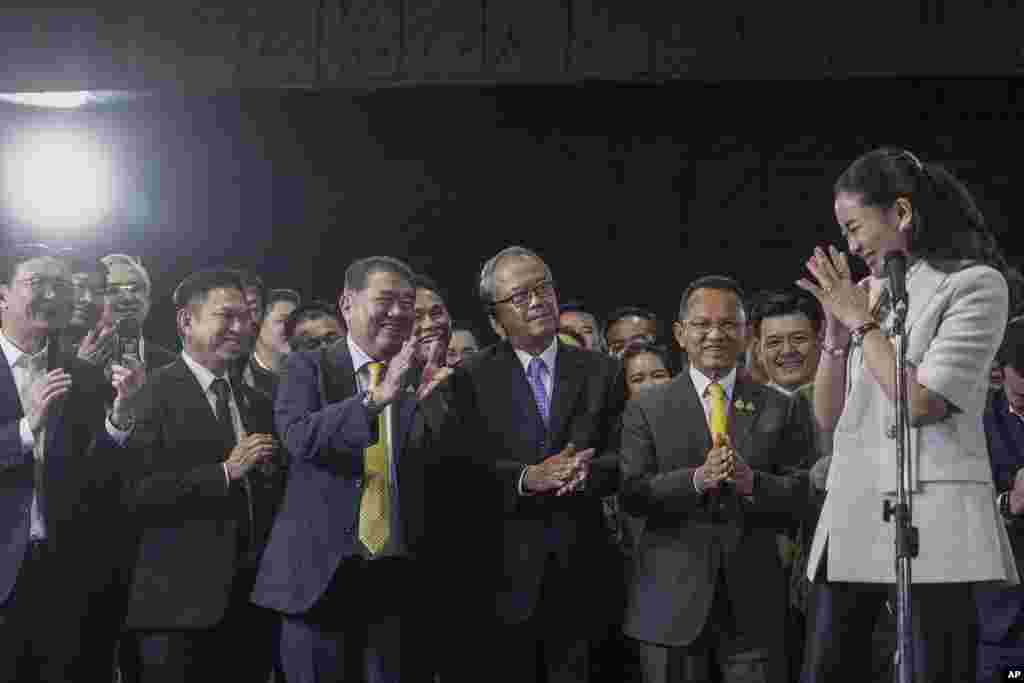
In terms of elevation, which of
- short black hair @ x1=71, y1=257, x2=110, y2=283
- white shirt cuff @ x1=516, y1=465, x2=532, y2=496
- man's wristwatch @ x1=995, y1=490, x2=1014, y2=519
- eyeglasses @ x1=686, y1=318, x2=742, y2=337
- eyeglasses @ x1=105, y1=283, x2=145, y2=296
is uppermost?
short black hair @ x1=71, y1=257, x2=110, y2=283

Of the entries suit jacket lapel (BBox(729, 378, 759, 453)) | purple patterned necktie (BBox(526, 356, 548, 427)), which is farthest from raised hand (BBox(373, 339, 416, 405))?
suit jacket lapel (BBox(729, 378, 759, 453))

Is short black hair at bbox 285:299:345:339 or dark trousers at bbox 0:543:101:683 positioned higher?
short black hair at bbox 285:299:345:339

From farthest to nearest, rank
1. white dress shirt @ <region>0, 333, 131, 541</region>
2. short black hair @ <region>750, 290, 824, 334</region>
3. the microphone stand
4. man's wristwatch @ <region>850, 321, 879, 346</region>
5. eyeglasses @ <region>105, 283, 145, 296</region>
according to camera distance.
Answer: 1. eyeglasses @ <region>105, 283, 145, 296</region>
2. short black hair @ <region>750, 290, 824, 334</region>
3. white dress shirt @ <region>0, 333, 131, 541</region>
4. man's wristwatch @ <region>850, 321, 879, 346</region>
5. the microphone stand

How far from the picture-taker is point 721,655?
3.93 m

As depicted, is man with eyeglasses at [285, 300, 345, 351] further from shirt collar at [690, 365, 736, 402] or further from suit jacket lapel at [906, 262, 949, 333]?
suit jacket lapel at [906, 262, 949, 333]

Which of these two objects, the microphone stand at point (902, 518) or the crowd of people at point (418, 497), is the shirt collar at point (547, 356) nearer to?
the crowd of people at point (418, 497)

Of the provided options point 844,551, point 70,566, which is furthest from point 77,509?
point 844,551

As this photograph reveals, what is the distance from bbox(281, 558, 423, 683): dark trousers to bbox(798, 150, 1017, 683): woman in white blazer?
1258 mm

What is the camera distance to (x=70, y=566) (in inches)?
167

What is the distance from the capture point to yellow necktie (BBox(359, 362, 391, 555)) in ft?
12.7

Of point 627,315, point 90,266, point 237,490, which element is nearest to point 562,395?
point 627,315

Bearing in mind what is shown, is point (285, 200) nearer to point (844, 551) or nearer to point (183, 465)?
point (183, 465)

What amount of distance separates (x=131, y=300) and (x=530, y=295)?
146 centimetres

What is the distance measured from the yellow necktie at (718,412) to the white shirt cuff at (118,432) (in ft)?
5.26
